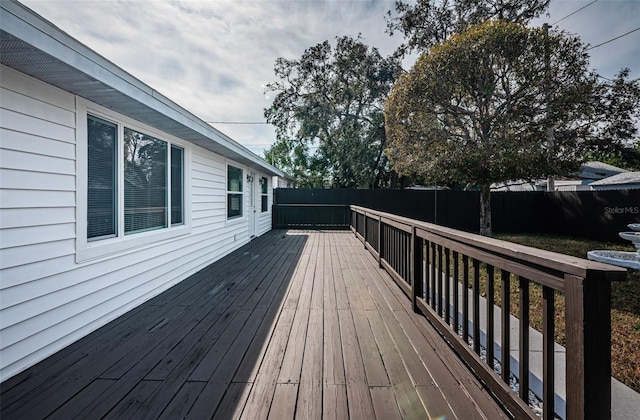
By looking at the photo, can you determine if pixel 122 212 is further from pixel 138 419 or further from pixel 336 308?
pixel 336 308

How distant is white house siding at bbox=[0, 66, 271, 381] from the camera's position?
186 cm

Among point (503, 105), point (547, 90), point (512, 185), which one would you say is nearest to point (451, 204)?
point (512, 185)

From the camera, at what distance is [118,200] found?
279cm

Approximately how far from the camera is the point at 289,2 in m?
5.71

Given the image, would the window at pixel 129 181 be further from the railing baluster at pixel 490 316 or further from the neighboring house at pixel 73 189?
the railing baluster at pixel 490 316

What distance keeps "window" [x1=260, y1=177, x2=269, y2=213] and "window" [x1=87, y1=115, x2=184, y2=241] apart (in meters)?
5.12

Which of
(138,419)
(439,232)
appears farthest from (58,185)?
(439,232)

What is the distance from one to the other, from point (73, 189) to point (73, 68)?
0.93 metres

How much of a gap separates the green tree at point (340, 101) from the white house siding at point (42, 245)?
10577 millimetres

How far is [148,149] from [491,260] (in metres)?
3.54

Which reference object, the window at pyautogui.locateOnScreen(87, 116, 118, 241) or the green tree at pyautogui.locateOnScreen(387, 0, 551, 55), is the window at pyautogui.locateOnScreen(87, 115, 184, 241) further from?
the green tree at pyautogui.locateOnScreen(387, 0, 551, 55)

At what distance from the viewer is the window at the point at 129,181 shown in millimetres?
2557

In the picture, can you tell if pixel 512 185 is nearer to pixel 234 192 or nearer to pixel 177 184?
pixel 234 192

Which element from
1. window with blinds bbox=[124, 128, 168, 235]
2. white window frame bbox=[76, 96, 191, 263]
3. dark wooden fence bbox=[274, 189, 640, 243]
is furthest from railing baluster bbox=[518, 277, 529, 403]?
dark wooden fence bbox=[274, 189, 640, 243]
